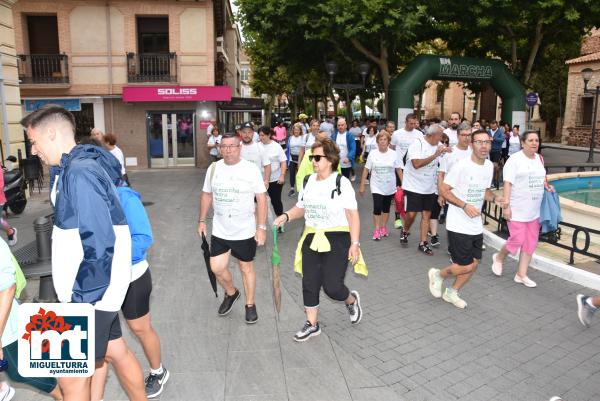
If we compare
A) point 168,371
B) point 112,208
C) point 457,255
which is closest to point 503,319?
point 457,255

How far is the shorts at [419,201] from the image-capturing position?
7.70 meters

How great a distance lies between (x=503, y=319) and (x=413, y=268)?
1.86m

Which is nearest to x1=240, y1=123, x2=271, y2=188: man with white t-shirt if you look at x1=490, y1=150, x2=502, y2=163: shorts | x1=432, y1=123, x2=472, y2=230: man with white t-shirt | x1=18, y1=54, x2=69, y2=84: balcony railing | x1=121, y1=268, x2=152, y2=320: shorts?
x1=432, y1=123, x2=472, y2=230: man with white t-shirt

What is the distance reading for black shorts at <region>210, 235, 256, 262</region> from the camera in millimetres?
5027

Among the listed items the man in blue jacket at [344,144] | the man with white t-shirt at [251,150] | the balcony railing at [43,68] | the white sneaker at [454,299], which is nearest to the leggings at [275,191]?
the man with white t-shirt at [251,150]

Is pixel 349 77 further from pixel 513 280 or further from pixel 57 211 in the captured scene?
pixel 57 211

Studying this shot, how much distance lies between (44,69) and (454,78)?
646 inches

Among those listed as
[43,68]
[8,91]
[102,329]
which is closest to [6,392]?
[102,329]

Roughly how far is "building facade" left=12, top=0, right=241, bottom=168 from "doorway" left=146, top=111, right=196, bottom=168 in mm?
40

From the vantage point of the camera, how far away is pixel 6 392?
3.69 meters

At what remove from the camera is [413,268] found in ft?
23.1

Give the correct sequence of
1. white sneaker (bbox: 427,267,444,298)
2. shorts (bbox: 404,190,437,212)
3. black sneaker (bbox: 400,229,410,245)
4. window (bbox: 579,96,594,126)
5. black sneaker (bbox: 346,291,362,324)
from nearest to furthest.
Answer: black sneaker (bbox: 346,291,362,324)
white sneaker (bbox: 427,267,444,298)
shorts (bbox: 404,190,437,212)
black sneaker (bbox: 400,229,410,245)
window (bbox: 579,96,594,126)

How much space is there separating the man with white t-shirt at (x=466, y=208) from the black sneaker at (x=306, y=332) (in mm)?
1724

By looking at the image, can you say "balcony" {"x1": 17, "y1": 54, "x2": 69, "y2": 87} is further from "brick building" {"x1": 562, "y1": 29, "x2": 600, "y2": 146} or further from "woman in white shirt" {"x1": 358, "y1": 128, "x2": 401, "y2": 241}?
"brick building" {"x1": 562, "y1": 29, "x2": 600, "y2": 146}
